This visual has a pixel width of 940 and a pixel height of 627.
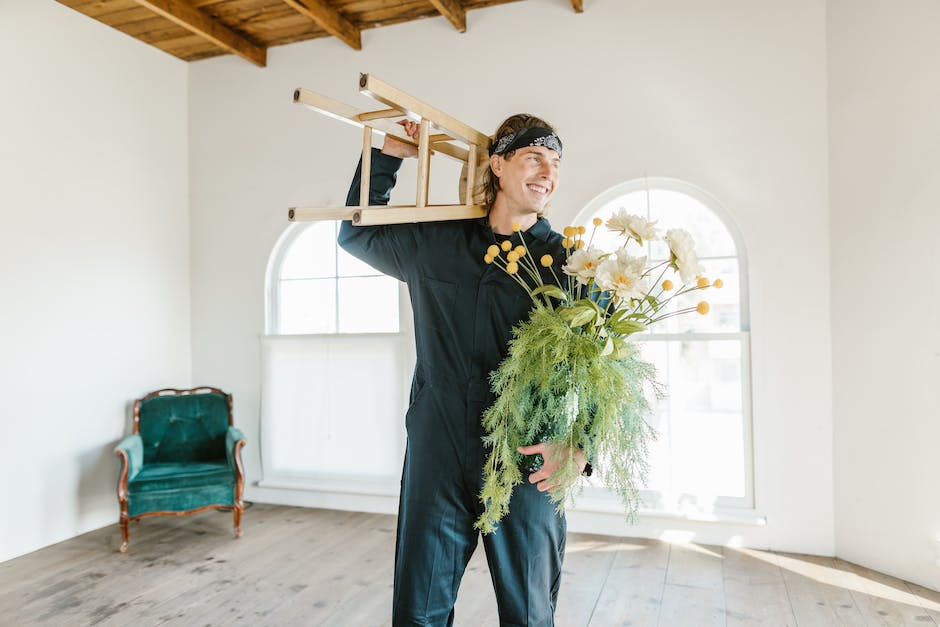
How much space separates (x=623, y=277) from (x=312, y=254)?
3465mm

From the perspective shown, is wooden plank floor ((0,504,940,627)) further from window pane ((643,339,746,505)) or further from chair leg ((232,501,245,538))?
window pane ((643,339,746,505))

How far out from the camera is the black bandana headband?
169cm

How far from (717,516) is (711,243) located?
1.51 m

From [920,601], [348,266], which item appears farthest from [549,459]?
[348,266]

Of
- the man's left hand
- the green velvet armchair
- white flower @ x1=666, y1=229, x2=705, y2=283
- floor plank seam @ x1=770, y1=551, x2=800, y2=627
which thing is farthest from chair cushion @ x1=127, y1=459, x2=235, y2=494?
white flower @ x1=666, y1=229, x2=705, y2=283

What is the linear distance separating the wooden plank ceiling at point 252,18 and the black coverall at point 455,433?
98.9 inches

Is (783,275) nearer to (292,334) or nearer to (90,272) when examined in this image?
(292,334)

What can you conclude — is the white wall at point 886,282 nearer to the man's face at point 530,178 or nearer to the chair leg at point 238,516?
the man's face at point 530,178

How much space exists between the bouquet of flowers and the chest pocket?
23 cm

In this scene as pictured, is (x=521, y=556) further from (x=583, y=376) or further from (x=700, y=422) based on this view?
(x=700, y=422)

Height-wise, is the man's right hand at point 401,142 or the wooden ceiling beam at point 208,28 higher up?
the wooden ceiling beam at point 208,28

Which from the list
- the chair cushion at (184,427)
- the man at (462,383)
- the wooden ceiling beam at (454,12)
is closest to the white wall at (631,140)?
the wooden ceiling beam at (454,12)

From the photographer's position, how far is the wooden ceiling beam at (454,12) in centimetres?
373

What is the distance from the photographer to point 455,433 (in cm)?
162
